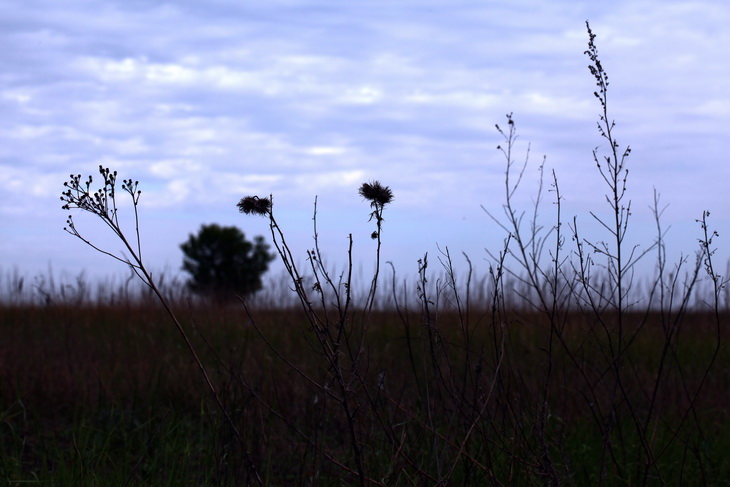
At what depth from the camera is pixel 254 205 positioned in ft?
7.63

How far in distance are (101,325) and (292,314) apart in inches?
106

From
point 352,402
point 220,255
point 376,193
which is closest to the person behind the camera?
point 376,193

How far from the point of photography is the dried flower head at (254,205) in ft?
7.56

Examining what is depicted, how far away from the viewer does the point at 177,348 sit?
291 inches

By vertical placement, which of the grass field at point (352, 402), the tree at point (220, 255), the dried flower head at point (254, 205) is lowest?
the grass field at point (352, 402)

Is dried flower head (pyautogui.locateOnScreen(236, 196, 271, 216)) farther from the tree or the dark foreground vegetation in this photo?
the tree

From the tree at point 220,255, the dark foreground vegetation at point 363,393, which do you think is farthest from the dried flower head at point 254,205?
the tree at point 220,255

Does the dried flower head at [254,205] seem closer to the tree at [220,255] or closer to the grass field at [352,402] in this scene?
the grass field at [352,402]

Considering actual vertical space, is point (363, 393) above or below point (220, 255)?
below

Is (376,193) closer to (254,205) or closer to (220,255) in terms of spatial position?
(254,205)

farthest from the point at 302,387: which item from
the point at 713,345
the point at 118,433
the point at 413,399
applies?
the point at 713,345

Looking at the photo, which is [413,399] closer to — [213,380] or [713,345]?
[213,380]

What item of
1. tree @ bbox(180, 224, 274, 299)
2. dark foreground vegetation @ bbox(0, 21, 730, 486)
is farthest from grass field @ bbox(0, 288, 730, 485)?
tree @ bbox(180, 224, 274, 299)

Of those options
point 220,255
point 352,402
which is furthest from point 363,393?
point 220,255
